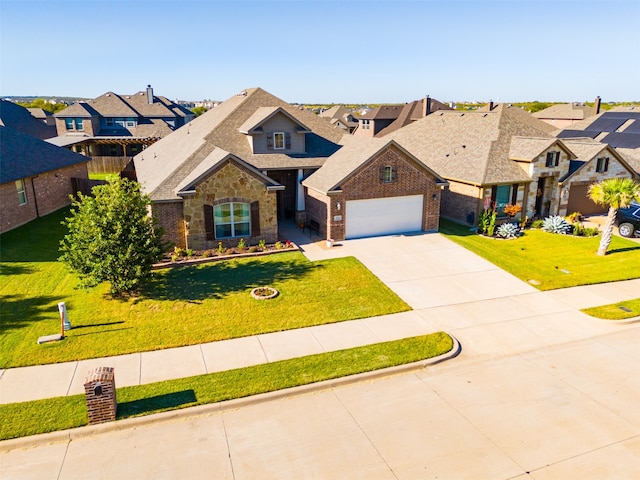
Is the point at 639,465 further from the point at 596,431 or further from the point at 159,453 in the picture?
the point at 159,453

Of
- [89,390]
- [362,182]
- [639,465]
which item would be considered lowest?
[639,465]

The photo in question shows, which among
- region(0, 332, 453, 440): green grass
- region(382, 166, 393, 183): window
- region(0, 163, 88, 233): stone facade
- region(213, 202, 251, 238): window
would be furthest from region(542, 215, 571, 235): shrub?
region(0, 163, 88, 233): stone facade

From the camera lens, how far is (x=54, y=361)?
12492mm

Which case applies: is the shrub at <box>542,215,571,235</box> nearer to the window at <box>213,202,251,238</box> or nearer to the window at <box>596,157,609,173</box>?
the window at <box>596,157,609,173</box>

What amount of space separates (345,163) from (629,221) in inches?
651

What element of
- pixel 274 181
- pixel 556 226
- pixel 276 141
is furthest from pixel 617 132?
pixel 274 181

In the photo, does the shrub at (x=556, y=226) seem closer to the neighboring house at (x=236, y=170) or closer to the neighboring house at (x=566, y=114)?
the neighboring house at (x=236, y=170)

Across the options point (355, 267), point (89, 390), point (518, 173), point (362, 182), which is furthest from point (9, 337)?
point (518, 173)

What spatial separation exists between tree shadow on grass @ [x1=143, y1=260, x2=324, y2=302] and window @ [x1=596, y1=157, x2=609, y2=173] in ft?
69.6

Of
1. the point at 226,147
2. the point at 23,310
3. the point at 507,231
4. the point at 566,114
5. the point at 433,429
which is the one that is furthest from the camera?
the point at 566,114

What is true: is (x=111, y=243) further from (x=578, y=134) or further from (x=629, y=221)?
(x=578, y=134)

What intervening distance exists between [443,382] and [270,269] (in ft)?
31.3

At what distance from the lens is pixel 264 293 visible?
55.6 feet

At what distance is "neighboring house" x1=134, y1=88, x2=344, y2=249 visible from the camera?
813 inches
